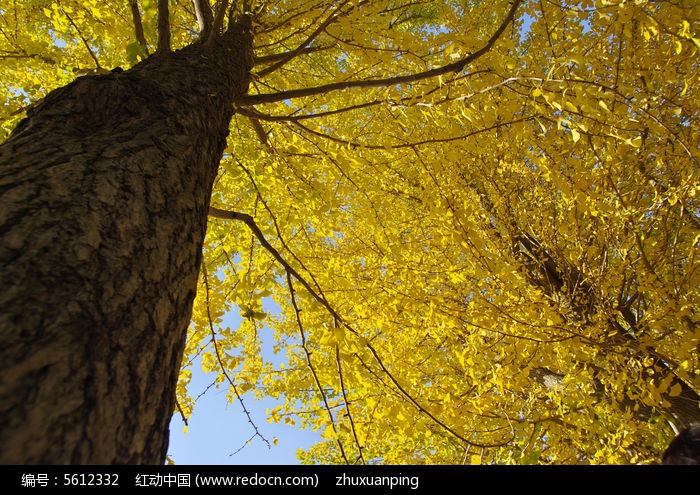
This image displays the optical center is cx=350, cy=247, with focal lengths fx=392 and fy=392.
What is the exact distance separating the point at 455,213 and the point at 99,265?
69.0 inches

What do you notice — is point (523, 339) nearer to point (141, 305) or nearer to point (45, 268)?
point (141, 305)

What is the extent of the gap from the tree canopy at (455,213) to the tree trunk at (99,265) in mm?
551

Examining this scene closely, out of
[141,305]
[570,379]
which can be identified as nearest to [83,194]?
[141,305]

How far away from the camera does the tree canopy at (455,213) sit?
1863 mm

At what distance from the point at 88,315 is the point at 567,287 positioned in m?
3.49

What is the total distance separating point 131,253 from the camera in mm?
771

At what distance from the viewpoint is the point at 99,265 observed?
70 centimetres
